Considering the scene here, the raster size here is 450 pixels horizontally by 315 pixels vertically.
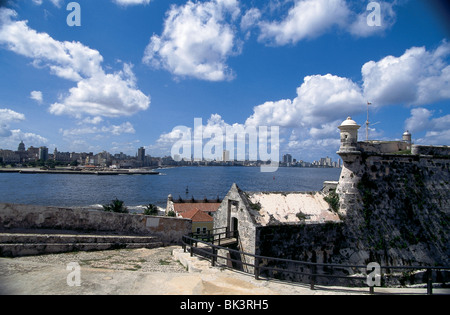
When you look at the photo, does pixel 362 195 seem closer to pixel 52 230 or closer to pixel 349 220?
pixel 349 220

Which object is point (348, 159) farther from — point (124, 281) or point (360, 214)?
point (124, 281)

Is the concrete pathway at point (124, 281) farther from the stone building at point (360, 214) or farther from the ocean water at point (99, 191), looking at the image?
the ocean water at point (99, 191)

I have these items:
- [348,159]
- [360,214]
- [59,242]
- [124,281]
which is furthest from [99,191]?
[124,281]

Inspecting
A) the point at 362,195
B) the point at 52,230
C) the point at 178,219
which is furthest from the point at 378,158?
the point at 52,230

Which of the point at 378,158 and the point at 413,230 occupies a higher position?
the point at 378,158

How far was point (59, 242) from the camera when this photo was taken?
877cm

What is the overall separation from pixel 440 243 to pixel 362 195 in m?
4.81

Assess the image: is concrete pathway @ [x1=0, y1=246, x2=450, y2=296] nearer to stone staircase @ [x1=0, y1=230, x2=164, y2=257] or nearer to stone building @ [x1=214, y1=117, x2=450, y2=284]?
stone staircase @ [x1=0, y1=230, x2=164, y2=257]

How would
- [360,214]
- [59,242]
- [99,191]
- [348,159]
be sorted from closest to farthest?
[59,242]
[360,214]
[348,159]
[99,191]

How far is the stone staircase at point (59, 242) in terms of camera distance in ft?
26.1

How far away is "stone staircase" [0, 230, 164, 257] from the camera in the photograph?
7967mm

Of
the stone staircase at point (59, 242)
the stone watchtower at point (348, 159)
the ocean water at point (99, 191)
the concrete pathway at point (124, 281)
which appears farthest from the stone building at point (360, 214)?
the ocean water at point (99, 191)

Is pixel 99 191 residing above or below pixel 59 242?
below
